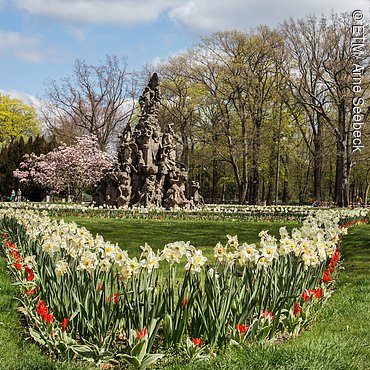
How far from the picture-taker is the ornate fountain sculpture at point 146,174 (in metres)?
23.0

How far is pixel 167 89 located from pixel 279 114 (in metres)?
9.36

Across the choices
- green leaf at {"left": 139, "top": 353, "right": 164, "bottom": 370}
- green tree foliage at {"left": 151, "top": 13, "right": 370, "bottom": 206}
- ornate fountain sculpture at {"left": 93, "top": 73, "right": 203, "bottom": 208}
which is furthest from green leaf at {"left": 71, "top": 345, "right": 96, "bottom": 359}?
green tree foliage at {"left": 151, "top": 13, "right": 370, "bottom": 206}

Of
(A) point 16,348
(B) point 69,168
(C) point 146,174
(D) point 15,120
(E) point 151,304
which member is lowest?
(A) point 16,348

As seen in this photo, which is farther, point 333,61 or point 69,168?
point 69,168

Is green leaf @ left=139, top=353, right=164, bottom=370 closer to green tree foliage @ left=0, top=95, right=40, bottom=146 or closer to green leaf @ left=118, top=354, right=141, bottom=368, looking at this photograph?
green leaf @ left=118, top=354, right=141, bottom=368

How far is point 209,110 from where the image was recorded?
39312 millimetres

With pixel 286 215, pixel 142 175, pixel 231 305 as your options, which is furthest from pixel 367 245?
pixel 142 175

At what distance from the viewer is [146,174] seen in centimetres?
2344

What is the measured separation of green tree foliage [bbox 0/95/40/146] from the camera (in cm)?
4769

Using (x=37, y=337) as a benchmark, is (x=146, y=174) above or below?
above

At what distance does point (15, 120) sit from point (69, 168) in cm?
2198

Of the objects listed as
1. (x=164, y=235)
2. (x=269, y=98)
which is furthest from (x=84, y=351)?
(x=269, y=98)

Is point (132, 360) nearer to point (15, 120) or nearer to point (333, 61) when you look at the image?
point (333, 61)

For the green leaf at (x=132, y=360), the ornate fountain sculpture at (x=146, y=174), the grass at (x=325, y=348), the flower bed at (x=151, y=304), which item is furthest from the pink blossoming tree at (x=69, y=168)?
the green leaf at (x=132, y=360)
